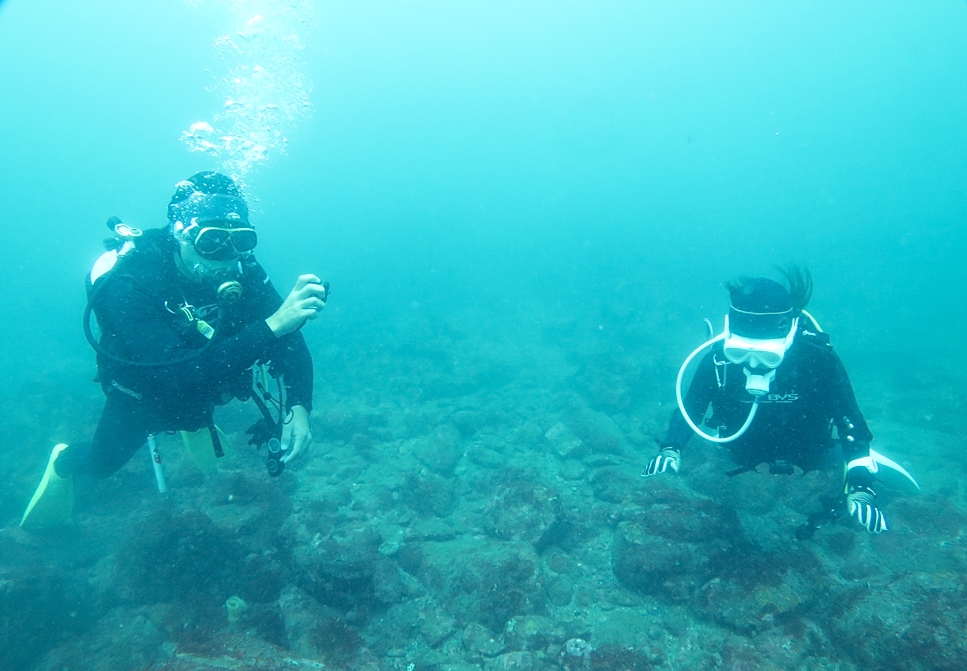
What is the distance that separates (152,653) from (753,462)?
6188 mm

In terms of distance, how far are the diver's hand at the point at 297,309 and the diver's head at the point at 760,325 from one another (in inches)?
142

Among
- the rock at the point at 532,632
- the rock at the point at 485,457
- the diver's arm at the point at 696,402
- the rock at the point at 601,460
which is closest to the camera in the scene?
the rock at the point at 532,632

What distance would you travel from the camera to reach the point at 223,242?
11.6 ft

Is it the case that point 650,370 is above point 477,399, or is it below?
above

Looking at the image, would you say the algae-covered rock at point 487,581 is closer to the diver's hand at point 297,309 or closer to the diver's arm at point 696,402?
the diver's arm at point 696,402

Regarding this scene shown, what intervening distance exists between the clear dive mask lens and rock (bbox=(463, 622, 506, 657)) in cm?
404

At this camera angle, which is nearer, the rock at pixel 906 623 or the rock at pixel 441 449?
the rock at pixel 906 623

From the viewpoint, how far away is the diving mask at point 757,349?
157 inches

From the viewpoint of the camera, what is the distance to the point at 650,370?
14.4 m

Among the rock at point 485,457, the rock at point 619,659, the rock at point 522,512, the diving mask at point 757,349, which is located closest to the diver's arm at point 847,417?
the diving mask at point 757,349

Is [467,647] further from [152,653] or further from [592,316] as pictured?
[592,316]

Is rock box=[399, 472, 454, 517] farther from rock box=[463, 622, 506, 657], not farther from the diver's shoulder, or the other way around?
the diver's shoulder

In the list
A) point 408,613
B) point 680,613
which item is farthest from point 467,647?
point 680,613

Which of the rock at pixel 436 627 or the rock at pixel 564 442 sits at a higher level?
the rock at pixel 564 442
